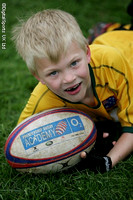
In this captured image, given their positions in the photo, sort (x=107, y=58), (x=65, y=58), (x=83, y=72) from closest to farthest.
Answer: (x=65, y=58) → (x=83, y=72) → (x=107, y=58)

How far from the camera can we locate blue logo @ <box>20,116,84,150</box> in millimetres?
1917

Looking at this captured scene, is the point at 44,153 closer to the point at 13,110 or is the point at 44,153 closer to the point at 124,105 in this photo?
the point at 124,105

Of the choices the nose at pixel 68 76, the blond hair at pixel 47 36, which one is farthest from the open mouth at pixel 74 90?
the blond hair at pixel 47 36

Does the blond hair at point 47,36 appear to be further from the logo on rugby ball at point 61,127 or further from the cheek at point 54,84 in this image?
the logo on rugby ball at point 61,127

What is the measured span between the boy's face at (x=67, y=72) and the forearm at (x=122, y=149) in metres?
0.50

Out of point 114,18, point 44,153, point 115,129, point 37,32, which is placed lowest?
point 115,129

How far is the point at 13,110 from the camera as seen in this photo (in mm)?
3059

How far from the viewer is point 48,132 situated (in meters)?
1.93

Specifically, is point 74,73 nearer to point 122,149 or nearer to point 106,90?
point 106,90

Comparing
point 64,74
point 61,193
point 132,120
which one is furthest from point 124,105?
point 61,193

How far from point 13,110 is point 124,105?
136 centimetres

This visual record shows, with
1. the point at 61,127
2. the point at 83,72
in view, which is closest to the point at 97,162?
the point at 61,127

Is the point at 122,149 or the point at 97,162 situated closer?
the point at 97,162

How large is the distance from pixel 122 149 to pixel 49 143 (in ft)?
1.86
